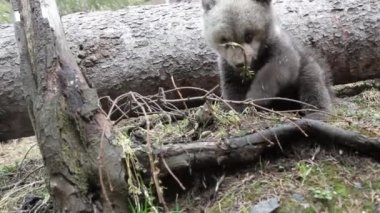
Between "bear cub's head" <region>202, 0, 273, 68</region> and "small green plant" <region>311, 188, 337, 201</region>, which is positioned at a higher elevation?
"bear cub's head" <region>202, 0, 273, 68</region>

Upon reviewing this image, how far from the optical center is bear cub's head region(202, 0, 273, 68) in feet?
16.4

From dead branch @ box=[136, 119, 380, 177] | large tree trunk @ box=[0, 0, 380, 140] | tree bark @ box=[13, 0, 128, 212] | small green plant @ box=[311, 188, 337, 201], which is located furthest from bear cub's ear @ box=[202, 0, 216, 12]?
small green plant @ box=[311, 188, 337, 201]

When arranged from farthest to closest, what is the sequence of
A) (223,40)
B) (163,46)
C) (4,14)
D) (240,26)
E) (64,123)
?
(4,14)
(163,46)
(223,40)
(240,26)
(64,123)

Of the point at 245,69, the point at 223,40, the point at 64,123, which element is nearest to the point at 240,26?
the point at 223,40

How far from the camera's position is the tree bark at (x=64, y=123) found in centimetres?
345

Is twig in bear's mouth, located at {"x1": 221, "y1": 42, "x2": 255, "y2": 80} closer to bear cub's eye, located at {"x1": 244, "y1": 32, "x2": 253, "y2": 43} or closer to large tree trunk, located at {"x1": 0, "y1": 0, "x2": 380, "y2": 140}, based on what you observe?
bear cub's eye, located at {"x1": 244, "y1": 32, "x2": 253, "y2": 43}

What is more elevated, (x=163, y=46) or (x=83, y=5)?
(x=163, y=46)

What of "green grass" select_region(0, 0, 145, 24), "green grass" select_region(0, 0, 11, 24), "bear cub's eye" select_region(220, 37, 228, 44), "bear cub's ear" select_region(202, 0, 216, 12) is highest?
"bear cub's ear" select_region(202, 0, 216, 12)

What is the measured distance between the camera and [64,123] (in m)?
3.69

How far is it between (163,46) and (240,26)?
Result: 1.41 metres

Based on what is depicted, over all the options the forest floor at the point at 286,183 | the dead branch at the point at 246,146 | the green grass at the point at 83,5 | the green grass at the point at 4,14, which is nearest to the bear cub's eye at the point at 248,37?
the forest floor at the point at 286,183

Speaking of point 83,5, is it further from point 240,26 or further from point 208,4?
point 240,26

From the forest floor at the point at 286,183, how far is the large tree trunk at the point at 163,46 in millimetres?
1829

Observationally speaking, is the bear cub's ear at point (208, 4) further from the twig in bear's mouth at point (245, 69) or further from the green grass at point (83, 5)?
the green grass at point (83, 5)
